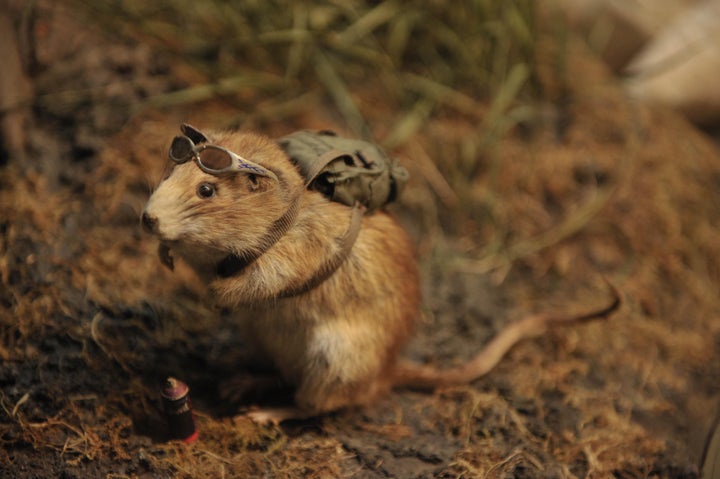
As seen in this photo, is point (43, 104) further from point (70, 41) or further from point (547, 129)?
point (547, 129)

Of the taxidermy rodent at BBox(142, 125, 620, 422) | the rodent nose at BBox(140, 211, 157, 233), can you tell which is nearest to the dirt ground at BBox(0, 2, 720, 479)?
the taxidermy rodent at BBox(142, 125, 620, 422)

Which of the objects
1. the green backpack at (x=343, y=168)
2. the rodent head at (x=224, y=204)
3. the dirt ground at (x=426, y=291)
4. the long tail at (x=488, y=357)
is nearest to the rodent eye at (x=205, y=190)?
the rodent head at (x=224, y=204)

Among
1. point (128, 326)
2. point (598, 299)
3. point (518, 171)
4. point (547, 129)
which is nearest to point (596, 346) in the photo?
point (598, 299)

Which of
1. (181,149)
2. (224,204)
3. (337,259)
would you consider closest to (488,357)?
(337,259)

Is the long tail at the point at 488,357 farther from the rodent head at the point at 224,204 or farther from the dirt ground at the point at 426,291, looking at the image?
the rodent head at the point at 224,204

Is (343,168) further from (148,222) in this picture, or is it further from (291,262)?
(148,222)
